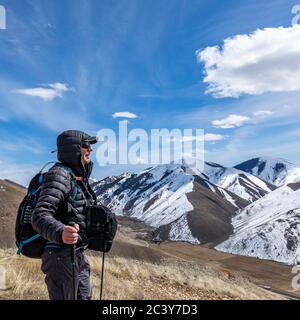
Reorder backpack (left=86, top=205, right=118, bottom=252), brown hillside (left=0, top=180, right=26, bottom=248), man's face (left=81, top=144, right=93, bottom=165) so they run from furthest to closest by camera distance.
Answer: brown hillside (left=0, top=180, right=26, bottom=248), man's face (left=81, top=144, right=93, bottom=165), backpack (left=86, top=205, right=118, bottom=252)

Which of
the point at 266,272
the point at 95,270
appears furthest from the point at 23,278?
the point at 266,272

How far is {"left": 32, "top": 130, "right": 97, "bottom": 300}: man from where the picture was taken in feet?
14.2

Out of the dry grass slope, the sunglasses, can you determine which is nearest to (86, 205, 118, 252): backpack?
the sunglasses

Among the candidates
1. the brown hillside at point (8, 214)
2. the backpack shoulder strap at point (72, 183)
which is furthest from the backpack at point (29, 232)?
the brown hillside at point (8, 214)

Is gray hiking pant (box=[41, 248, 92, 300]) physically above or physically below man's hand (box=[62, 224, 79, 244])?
below

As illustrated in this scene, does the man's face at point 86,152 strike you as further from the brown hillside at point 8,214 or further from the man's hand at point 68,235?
the brown hillside at point 8,214

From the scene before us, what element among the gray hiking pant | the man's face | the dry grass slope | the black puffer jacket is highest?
the man's face

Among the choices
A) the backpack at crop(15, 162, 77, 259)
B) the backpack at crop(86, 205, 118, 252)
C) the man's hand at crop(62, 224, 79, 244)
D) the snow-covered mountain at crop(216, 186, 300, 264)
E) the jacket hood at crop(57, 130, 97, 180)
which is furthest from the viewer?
the snow-covered mountain at crop(216, 186, 300, 264)

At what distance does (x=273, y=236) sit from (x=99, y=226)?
103 metres

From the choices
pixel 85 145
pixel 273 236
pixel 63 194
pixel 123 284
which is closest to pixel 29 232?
pixel 63 194

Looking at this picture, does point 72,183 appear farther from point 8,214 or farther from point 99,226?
point 8,214

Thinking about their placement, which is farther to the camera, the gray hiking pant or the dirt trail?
the dirt trail

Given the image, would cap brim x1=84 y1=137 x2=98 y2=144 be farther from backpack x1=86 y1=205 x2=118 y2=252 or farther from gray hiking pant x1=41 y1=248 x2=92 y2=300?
gray hiking pant x1=41 y1=248 x2=92 y2=300
